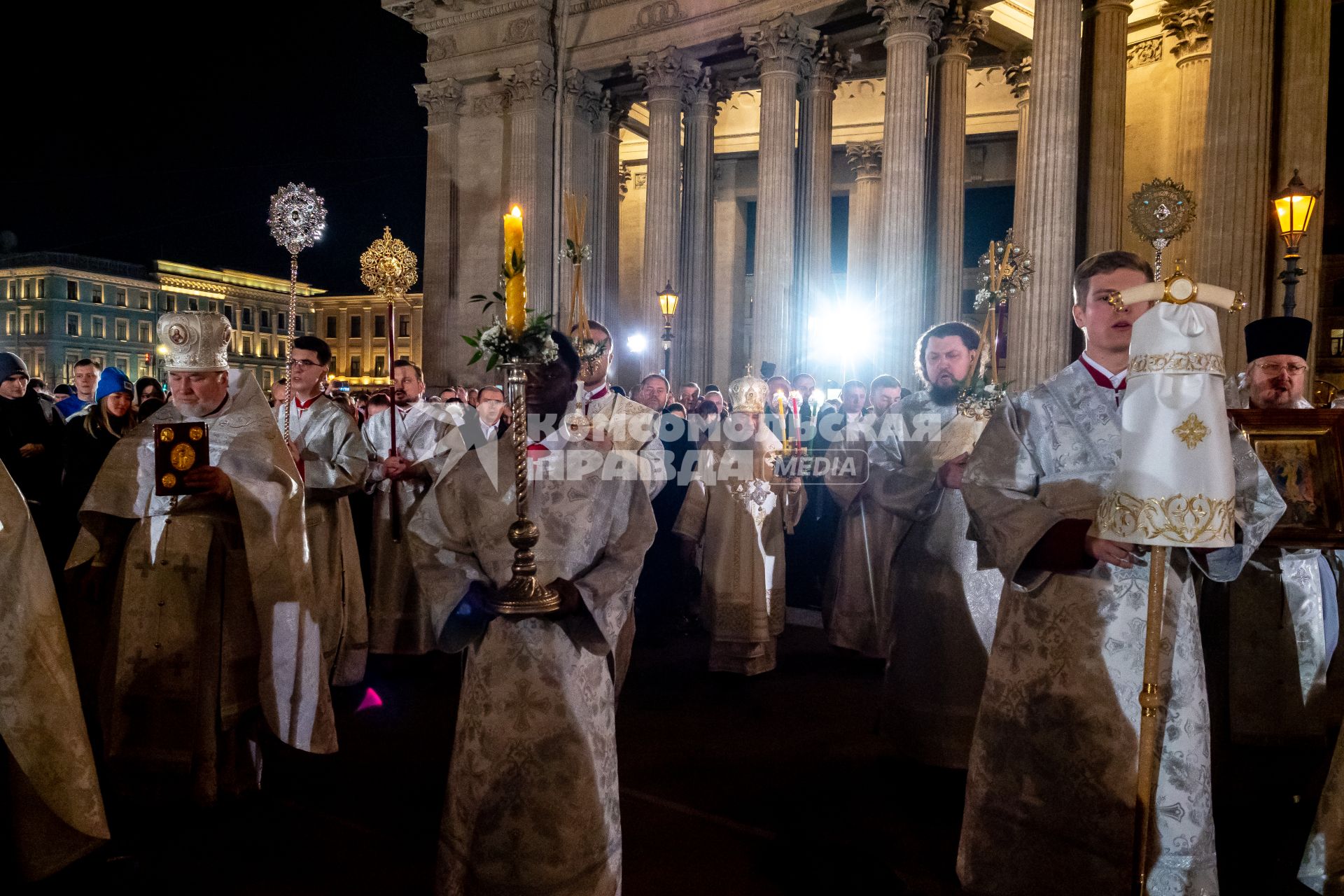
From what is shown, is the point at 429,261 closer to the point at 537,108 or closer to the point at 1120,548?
the point at 537,108

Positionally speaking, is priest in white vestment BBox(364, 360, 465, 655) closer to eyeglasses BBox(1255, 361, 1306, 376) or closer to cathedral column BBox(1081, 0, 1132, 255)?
eyeglasses BBox(1255, 361, 1306, 376)

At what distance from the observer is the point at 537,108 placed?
2580cm

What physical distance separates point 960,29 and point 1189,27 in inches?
189

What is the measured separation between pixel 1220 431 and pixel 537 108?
2566cm

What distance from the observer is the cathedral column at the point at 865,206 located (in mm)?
26375

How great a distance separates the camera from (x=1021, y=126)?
18.0 meters

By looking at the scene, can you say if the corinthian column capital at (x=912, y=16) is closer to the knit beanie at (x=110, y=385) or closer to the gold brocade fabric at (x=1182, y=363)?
the knit beanie at (x=110, y=385)

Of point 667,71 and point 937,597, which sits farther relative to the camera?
point 667,71

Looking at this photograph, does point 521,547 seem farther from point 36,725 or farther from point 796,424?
point 796,424

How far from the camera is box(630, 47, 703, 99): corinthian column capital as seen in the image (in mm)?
23688

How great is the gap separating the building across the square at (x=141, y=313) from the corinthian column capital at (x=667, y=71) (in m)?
44.7

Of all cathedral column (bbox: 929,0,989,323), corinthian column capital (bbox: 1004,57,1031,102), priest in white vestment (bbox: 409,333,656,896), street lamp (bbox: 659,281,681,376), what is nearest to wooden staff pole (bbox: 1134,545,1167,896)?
priest in white vestment (bbox: 409,333,656,896)

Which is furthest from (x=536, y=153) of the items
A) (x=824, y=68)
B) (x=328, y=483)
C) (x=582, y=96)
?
(x=328, y=483)

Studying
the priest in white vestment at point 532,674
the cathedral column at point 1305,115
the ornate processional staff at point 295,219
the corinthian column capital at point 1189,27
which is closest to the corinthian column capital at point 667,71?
the corinthian column capital at point 1189,27
